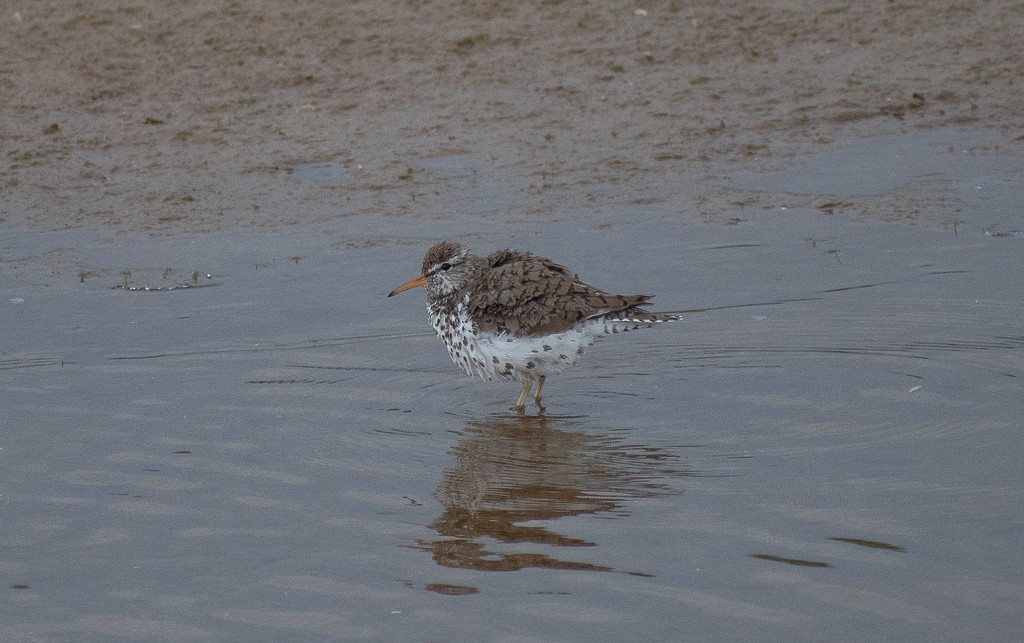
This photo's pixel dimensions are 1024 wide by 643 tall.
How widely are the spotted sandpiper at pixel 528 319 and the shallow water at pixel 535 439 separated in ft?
0.97

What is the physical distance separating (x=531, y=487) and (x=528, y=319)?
5.06ft

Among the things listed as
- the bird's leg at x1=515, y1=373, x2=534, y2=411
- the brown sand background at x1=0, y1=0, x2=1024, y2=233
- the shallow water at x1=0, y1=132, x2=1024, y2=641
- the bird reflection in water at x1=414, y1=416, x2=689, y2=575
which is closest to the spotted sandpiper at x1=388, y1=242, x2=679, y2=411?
the bird's leg at x1=515, y1=373, x2=534, y2=411

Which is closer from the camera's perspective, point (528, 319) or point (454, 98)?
point (528, 319)

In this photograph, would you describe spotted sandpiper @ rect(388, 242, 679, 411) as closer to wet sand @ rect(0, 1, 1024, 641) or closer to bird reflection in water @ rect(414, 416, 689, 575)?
wet sand @ rect(0, 1, 1024, 641)

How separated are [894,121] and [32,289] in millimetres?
7609

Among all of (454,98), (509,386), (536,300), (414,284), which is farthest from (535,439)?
(454,98)

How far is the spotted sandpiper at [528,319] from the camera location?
7.91 metres

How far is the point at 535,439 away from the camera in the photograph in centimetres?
758

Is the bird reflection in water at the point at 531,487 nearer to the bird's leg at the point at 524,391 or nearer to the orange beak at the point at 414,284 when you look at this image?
the bird's leg at the point at 524,391

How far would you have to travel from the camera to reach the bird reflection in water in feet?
19.5

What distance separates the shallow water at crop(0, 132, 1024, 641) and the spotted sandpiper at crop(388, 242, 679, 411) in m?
0.29

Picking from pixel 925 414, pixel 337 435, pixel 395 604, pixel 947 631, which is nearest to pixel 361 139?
pixel 337 435

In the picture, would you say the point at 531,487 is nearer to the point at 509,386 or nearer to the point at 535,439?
the point at 535,439

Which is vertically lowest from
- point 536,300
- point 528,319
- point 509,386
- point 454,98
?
point 509,386
